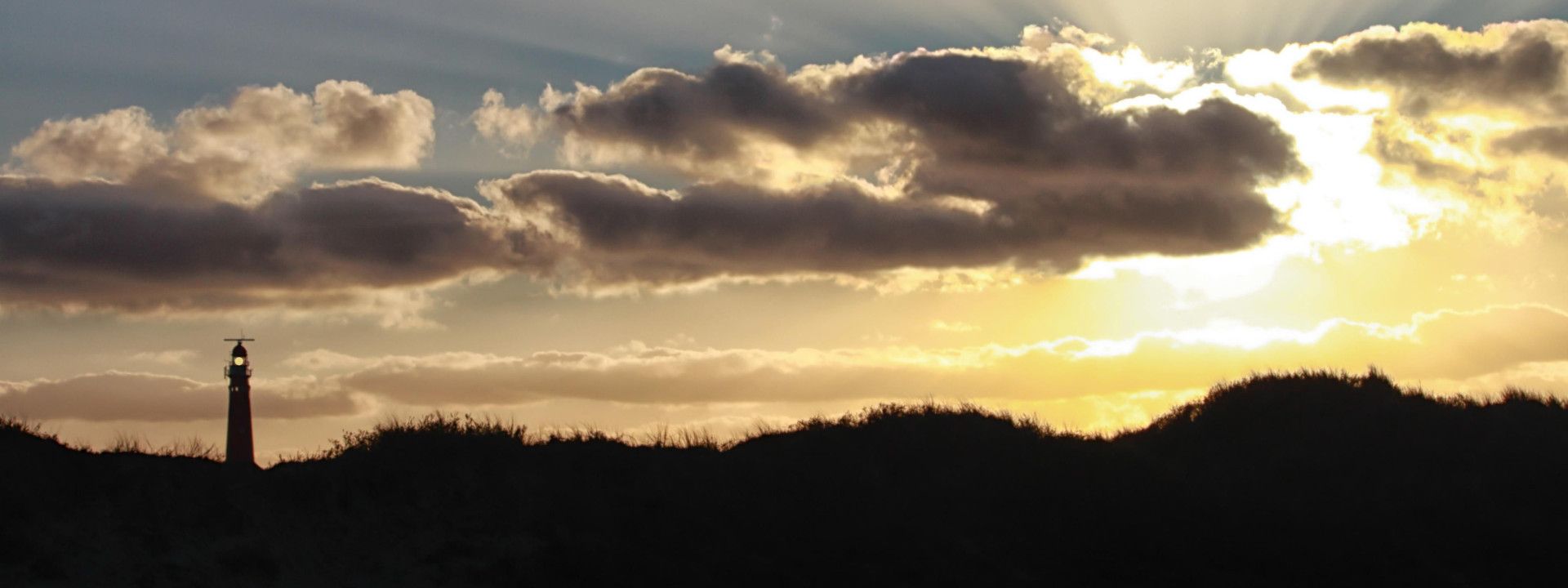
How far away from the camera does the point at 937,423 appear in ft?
100

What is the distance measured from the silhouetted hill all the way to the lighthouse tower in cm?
2153

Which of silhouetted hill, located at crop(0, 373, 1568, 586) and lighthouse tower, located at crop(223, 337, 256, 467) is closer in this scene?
silhouetted hill, located at crop(0, 373, 1568, 586)

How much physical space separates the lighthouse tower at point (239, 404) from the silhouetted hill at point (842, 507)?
21.5 meters

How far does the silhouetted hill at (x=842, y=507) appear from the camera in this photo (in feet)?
72.9

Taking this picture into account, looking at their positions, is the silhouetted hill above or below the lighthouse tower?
below

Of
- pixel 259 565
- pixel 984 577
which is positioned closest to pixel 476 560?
pixel 259 565

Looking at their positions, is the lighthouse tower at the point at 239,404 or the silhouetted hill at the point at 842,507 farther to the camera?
the lighthouse tower at the point at 239,404

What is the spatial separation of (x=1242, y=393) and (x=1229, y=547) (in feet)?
28.3

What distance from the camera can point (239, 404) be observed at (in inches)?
1775

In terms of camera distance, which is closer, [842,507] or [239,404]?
[842,507]

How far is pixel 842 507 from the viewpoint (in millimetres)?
26438

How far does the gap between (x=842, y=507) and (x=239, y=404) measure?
26.7m

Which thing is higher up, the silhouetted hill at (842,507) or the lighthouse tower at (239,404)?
the lighthouse tower at (239,404)

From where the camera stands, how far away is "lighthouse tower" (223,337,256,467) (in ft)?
147
